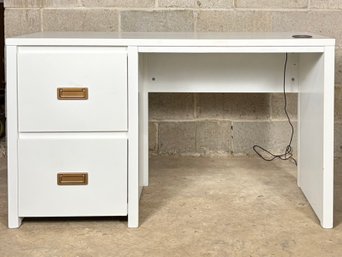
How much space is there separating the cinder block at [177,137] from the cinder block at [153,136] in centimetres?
2

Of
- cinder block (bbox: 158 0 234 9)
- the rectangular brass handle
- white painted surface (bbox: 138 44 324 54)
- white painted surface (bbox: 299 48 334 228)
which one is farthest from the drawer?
cinder block (bbox: 158 0 234 9)

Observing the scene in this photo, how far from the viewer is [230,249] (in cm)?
172

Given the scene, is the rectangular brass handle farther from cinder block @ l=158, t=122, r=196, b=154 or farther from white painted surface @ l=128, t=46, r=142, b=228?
cinder block @ l=158, t=122, r=196, b=154

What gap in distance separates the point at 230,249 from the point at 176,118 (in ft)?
4.62

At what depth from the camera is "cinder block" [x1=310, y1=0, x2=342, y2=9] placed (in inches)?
116

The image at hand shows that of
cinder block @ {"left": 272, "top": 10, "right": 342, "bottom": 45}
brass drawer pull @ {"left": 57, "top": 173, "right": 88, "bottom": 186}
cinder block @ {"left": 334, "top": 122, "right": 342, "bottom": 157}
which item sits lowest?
brass drawer pull @ {"left": 57, "top": 173, "right": 88, "bottom": 186}

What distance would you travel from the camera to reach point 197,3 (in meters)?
2.95

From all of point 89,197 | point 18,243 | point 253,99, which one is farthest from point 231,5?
point 18,243

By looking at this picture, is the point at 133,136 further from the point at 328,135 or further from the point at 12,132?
the point at 328,135

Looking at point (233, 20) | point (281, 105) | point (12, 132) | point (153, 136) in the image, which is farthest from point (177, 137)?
point (12, 132)

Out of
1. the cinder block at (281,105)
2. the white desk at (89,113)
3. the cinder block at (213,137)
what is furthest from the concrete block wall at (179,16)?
the white desk at (89,113)

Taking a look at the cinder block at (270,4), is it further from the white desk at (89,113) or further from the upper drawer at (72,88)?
the upper drawer at (72,88)

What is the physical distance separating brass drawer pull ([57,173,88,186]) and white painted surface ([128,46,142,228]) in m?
0.16

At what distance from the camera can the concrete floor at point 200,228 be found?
5.65ft
